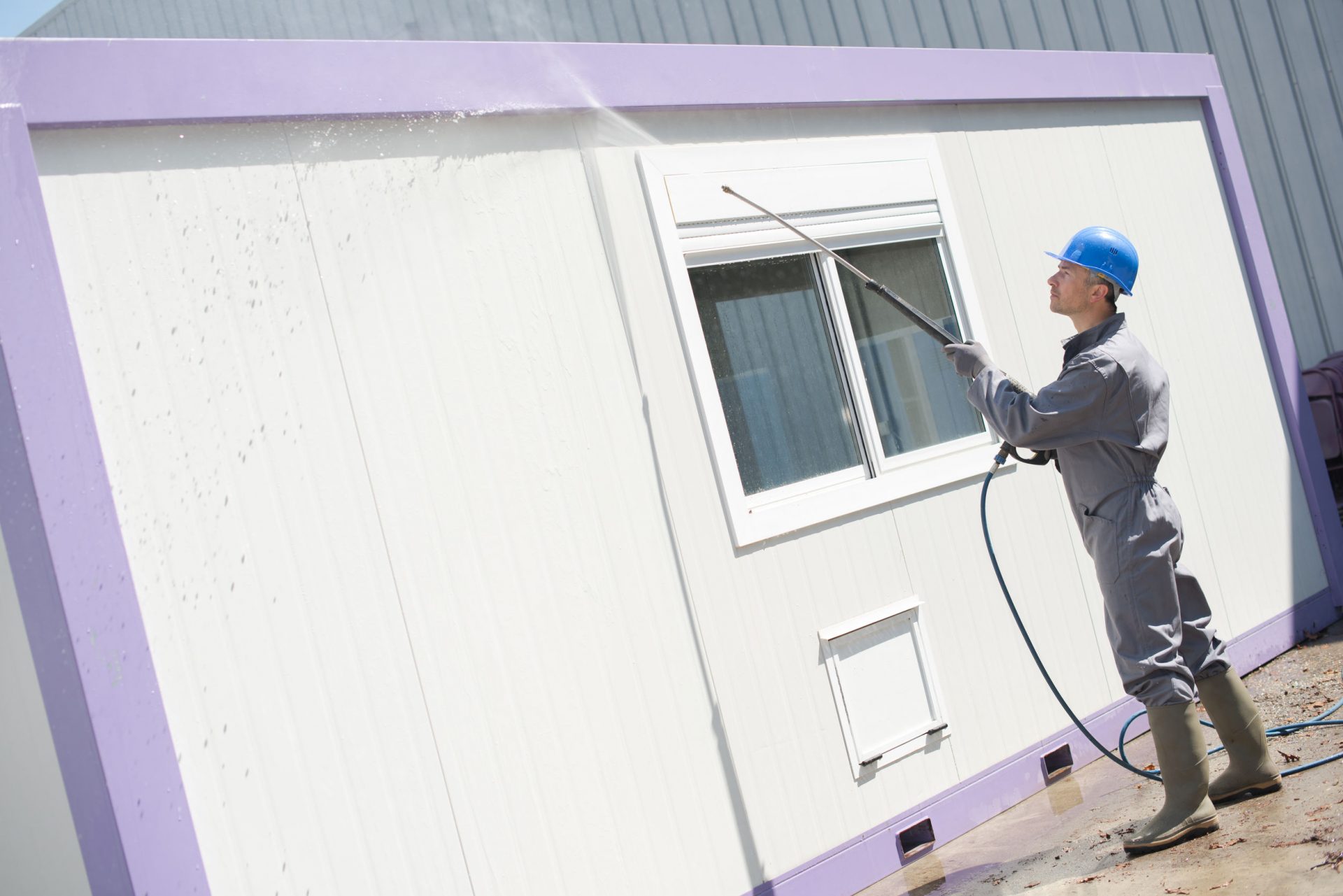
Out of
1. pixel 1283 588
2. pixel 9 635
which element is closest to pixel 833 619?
pixel 9 635

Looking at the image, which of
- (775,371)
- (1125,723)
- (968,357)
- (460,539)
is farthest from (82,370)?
(1125,723)

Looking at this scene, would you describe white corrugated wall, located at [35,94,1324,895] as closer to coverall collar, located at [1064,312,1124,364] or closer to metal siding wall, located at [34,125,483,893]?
metal siding wall, located at [34,125,483,893]

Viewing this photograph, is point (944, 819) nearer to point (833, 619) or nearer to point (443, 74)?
point (833, 619)

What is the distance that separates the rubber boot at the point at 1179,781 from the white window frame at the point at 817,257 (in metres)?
1.29

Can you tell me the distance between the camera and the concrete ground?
343 centimetres

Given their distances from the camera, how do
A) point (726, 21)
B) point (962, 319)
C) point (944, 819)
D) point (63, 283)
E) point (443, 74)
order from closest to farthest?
point (63, 283) < point (443, 74) < point (944, 819) < point (962, 319) < point (726, 21)

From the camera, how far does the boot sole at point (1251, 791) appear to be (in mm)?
4087

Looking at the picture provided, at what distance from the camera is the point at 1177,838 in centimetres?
378

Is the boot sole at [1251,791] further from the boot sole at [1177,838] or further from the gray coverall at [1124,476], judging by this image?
the gray coverall at [1124,476]

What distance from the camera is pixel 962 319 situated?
5.16 m

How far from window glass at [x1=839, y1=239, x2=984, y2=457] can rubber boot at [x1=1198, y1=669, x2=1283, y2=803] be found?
1468 mm

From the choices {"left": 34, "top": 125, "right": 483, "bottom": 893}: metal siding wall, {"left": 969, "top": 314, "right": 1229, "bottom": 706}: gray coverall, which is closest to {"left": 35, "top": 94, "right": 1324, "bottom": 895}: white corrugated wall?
{"left": 34, "top": 125, "right": 483, "bottom": 893}: metal siding wall

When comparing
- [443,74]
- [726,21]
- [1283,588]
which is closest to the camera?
[443,74]

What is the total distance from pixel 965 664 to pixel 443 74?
294 centimetres
